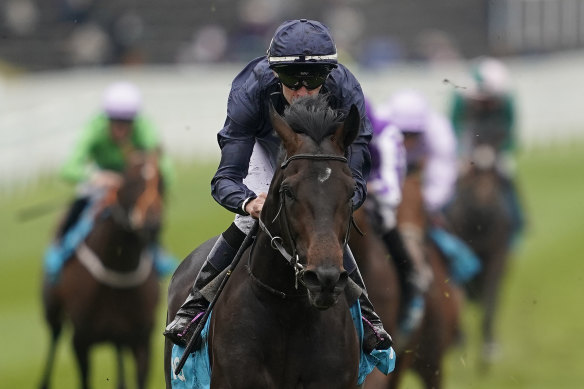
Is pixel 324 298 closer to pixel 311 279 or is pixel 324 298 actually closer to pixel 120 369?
Result: pixel 311 279

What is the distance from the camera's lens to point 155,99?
82.9 ft

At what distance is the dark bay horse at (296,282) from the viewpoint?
4.77 metres

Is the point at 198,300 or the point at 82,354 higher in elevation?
the point at 198,300

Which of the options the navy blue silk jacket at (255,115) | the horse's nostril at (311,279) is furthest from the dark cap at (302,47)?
the horse's nostril at (311,279)

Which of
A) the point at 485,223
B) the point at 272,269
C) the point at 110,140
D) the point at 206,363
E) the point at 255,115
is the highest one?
the point at 255,115

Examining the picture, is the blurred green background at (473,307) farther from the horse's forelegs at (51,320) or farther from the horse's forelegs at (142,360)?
the horse's forelegs at (142,360)

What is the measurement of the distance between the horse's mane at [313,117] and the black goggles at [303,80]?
0.28m

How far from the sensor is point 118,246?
33.6 feet

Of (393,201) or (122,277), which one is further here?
(122,277)

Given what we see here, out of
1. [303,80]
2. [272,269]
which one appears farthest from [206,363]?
[303,80]

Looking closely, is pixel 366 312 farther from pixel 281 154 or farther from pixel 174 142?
pixel 174 142

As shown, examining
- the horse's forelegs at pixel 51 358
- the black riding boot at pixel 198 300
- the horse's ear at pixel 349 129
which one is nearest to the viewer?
the horse's ear at pixel 349 129

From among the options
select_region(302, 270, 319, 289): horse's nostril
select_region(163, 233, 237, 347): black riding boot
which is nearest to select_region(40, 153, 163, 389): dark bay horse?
select_region(163, 233, 237, 347): black riding boot

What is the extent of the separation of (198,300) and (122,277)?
14.8ft
